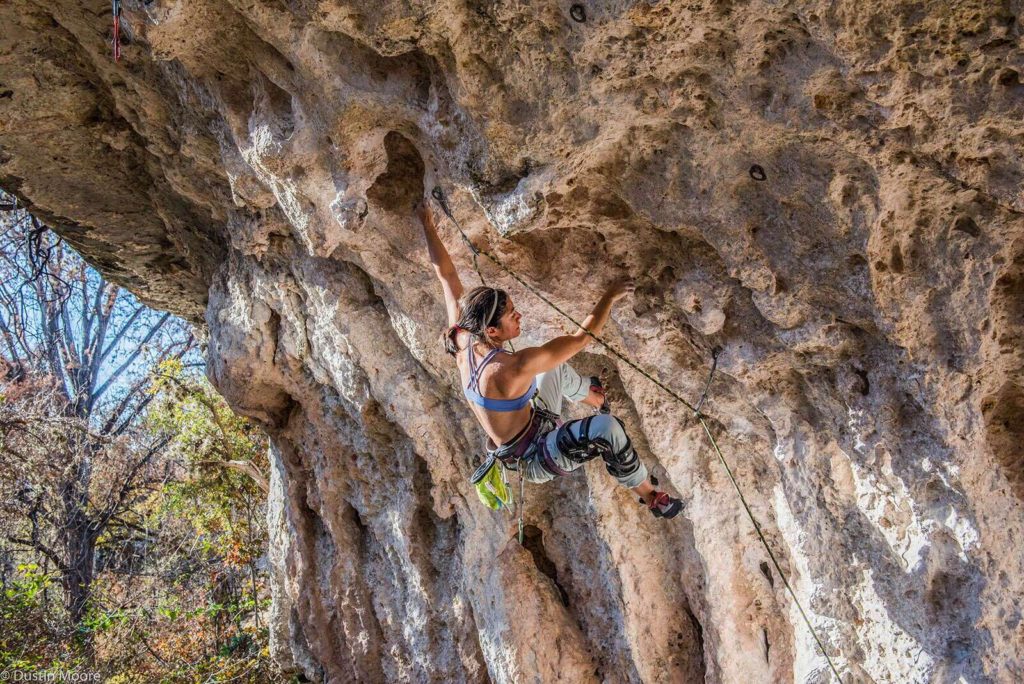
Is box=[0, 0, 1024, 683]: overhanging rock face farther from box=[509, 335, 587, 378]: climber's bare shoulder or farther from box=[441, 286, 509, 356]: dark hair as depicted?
box=[509, 335, 587, 378]: climber's bare shoulder

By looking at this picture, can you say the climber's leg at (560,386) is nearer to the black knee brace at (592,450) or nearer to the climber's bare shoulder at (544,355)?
the black knee brace at (592,450)

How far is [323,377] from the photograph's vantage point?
5828 millimetres

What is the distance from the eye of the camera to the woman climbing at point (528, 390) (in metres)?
3.49

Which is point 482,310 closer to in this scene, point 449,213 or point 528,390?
point 528,390

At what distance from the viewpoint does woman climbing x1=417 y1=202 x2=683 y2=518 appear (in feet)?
11.4

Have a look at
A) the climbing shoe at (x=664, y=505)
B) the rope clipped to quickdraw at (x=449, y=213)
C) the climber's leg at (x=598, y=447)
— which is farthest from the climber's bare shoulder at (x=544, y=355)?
the climbing shoe at (x=664, y=505)

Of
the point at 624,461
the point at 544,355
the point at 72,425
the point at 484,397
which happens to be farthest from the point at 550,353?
the point at 72,425

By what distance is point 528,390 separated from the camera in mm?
3623

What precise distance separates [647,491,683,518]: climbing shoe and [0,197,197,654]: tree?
19.6ft

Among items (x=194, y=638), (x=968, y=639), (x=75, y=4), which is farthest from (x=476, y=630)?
(x=194, y=638)

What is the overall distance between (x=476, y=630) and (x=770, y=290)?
309 cm

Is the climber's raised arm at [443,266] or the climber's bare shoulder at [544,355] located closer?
the climber's bare shoulder at [544,355]

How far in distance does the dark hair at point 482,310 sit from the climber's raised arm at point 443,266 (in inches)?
6.2

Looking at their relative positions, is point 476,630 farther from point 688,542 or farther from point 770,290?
point 770,290
